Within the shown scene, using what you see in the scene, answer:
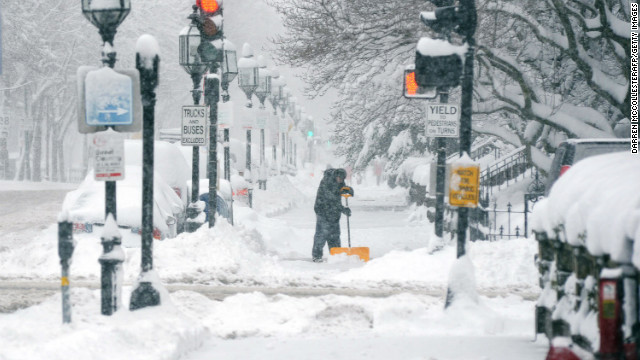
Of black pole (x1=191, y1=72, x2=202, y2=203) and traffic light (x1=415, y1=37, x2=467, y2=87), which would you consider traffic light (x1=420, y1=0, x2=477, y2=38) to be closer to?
traffic light (x1=415, y1=37, x2=467, y2=87)

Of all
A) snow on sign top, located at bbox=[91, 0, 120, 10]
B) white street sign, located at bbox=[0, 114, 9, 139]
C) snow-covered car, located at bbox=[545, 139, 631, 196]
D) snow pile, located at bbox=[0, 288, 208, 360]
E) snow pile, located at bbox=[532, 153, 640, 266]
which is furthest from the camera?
white street sign, located at bbox=[0, 114, 9, 139]

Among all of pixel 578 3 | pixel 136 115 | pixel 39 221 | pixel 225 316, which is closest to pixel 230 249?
pixel 225 316

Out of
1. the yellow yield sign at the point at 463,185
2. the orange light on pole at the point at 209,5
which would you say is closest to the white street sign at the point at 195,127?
the orange light on pole at the point at 209,5

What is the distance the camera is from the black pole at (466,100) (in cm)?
995

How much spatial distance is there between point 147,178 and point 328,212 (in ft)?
27.6

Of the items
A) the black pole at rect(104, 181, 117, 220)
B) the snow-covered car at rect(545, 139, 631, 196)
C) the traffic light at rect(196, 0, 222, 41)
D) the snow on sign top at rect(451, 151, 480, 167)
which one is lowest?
the black pole at rect(104, 181, 117, 220)

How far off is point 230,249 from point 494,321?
6.09m

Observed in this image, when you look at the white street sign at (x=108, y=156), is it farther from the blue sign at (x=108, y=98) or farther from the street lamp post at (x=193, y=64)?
the street lamp post at (x=193, y=64)

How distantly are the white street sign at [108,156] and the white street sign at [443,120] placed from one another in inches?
241

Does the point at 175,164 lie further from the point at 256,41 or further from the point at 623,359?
the point at 256,41

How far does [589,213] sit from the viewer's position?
222 inches

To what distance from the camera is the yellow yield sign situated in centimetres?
967

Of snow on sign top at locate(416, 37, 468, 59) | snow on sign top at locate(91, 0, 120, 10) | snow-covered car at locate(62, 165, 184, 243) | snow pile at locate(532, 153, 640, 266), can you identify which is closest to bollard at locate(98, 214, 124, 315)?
snow on sign top at locate(91, 0, 120, 10)

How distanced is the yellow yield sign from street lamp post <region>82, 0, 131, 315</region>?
3506 mm
